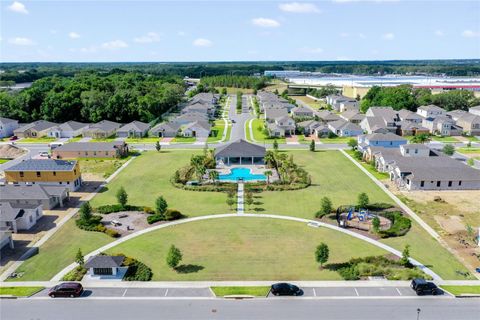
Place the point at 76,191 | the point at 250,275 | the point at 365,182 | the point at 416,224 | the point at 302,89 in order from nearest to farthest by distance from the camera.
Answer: the point at 250,275 → the point at 416,224 → the point at 76,191 → the point at 365,182 → the point at 302,89

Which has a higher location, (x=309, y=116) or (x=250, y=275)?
(x=309, y=116)

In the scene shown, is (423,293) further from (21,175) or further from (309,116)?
(309,116)

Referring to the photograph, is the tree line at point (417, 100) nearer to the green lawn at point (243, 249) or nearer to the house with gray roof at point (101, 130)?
the house with gray roof at point (101, 130)

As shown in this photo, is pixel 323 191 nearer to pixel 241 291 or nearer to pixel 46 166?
pixel 241 291

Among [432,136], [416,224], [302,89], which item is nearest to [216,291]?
[416,224]

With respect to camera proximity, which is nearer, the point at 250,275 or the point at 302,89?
the point at 250,275

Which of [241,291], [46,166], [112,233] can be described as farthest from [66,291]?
[46,166]
